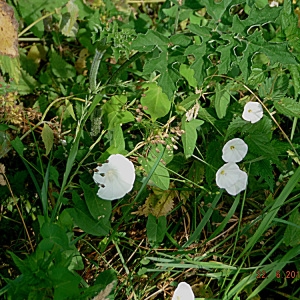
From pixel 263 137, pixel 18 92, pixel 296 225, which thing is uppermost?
pixel 18 92

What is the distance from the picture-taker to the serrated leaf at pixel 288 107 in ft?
5.79

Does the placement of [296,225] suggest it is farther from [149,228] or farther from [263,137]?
[149,228]

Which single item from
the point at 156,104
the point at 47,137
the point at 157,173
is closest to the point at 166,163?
the point at 157,173

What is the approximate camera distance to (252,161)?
1.70 metres

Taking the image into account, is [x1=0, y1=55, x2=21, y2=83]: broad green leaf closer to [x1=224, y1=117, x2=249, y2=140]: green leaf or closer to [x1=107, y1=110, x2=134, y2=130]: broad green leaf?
[x1=107, y1=110, x2=134, y2=130]: broad green leaf

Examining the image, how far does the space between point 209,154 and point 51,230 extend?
69 cm

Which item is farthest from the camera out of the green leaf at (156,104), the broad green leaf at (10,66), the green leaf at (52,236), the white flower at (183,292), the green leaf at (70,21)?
the green leaf at (70,21)

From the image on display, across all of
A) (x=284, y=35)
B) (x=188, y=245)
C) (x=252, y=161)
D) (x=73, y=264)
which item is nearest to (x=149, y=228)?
(x=188, y=245)

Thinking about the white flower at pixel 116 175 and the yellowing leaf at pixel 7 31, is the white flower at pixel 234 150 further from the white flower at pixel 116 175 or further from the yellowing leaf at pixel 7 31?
the yellowing leaf at pixel 7 31

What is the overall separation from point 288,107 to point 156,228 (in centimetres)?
67

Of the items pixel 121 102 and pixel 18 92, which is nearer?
pixel 121 102

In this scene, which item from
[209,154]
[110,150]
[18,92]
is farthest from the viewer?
[18,92]
